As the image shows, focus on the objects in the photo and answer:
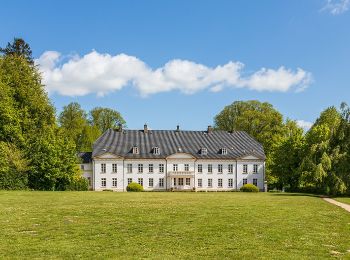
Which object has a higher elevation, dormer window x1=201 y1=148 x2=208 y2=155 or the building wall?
dormer window x1=201 y1=148 x2=208 y2=155

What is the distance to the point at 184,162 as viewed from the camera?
69.6 meters

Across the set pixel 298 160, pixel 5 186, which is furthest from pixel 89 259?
pixel 298 160

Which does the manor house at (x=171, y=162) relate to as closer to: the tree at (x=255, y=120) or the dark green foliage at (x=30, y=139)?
the tree at (x=255, y=120)

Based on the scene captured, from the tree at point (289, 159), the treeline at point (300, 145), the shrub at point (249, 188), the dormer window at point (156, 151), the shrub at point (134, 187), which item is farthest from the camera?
the dormer window at point (156, 151)

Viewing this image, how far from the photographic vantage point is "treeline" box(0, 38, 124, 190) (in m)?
46.0

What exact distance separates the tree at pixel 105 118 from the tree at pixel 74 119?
3.68 meters

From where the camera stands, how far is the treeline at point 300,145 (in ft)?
134

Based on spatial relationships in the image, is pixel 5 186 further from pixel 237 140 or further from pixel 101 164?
pixel 237 140

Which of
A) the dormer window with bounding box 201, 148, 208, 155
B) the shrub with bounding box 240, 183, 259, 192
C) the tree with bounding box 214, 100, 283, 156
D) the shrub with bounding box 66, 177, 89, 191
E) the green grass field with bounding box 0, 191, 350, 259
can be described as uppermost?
the tree with bounding box 214, 100, 283, 156

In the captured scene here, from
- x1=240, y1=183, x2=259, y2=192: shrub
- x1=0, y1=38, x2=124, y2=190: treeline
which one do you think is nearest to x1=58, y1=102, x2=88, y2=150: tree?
x1=0, y1=38, x2=124, y2=190: treeline

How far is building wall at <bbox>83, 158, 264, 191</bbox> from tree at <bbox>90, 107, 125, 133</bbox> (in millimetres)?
28193

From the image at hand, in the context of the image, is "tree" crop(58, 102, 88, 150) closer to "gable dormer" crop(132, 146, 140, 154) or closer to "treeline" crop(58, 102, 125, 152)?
"treeline" crop(58, 102, 125, 152)

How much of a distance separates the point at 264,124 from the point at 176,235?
2851 inches

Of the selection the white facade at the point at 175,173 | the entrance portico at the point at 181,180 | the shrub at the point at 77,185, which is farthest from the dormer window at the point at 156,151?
the shrub at the point at 77,185
